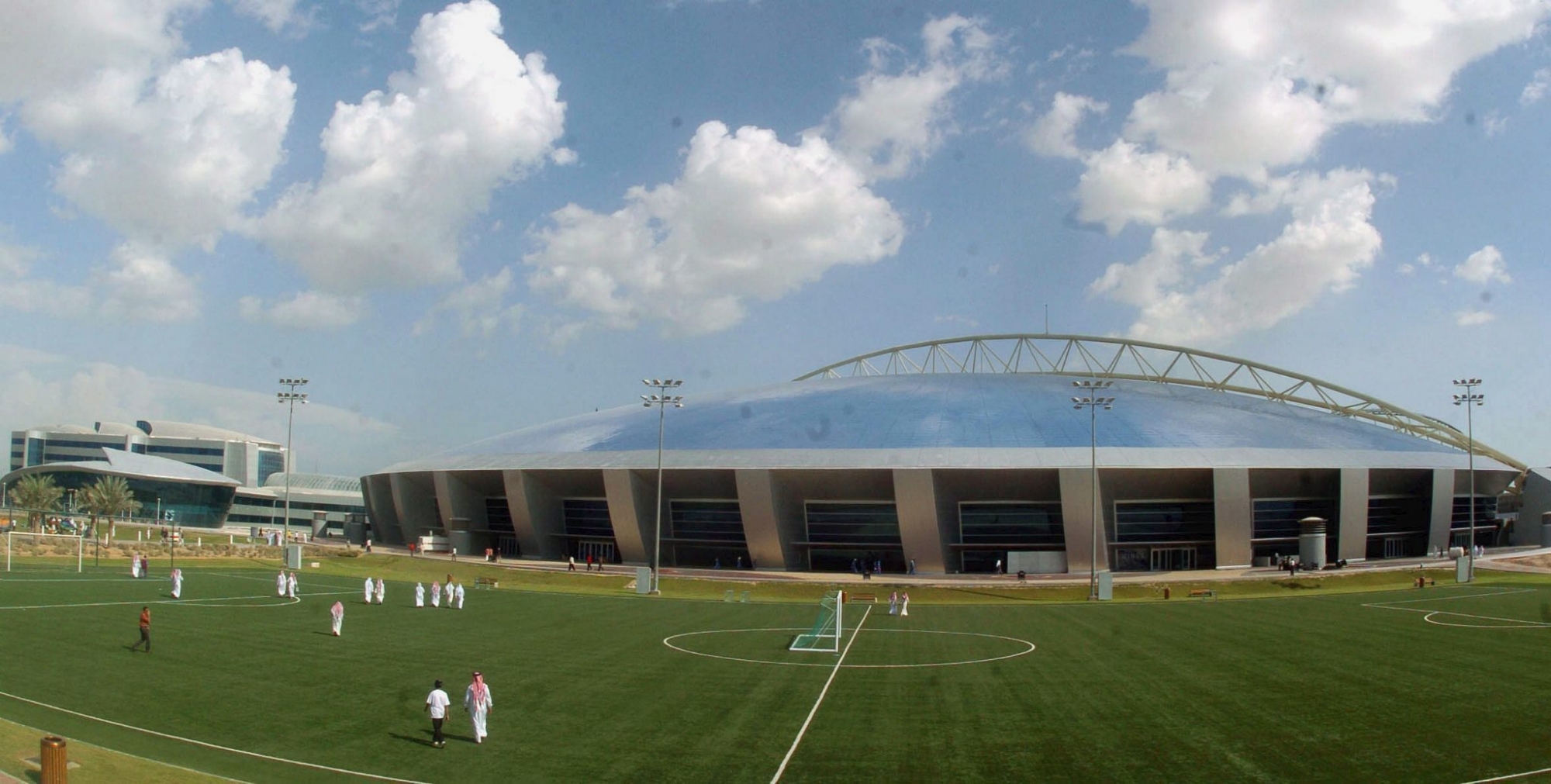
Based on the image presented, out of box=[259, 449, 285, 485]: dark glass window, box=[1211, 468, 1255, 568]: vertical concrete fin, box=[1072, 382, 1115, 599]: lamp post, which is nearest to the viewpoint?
box=[1072, 382, 1115, 599]: lamp post

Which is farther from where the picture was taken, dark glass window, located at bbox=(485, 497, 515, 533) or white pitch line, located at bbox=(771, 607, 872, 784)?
dark glass window, located at bbox=(485, 497, 515, 533)

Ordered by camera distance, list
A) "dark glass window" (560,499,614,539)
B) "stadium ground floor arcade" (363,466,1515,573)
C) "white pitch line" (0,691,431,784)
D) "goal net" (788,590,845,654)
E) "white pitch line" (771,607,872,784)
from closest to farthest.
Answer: "white pitch line" (0,691,431,784), "white pitch line" (771,607,872,784), "goal net" (788,590,845,654), "stadium ground floor arcade" (363,466,1515,573), "dark glass window" (560,499,614,539)

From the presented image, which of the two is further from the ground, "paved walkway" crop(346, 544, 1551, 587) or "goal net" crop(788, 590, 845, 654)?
"goal net" crop(788, 590, 845, 654)

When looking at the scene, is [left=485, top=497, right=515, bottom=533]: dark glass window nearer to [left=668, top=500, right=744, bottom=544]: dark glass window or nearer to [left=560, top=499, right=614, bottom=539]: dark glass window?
[left=560, top=499, right=614, bottom=539]: dark glass window

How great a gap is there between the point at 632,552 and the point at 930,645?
42483 millimetres

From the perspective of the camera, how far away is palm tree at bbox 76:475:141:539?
8069cm

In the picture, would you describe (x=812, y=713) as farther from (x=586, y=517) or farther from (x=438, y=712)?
(x=586, y=517)

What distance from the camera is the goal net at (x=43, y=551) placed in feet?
188

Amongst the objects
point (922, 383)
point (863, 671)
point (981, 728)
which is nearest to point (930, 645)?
point (863, 671)

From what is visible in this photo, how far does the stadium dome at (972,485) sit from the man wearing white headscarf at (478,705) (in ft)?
147

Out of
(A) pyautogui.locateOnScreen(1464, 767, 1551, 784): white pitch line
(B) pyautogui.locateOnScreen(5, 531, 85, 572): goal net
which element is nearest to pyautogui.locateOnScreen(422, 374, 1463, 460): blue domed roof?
(B) pyautogui.locateOnScreen(5, 531, 85, 572): goal net

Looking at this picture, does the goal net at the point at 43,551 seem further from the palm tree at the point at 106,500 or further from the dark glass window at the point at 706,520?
the dark glass window at the point at 706,520

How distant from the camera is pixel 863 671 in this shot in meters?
25.9

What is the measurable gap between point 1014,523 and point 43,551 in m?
65.0
